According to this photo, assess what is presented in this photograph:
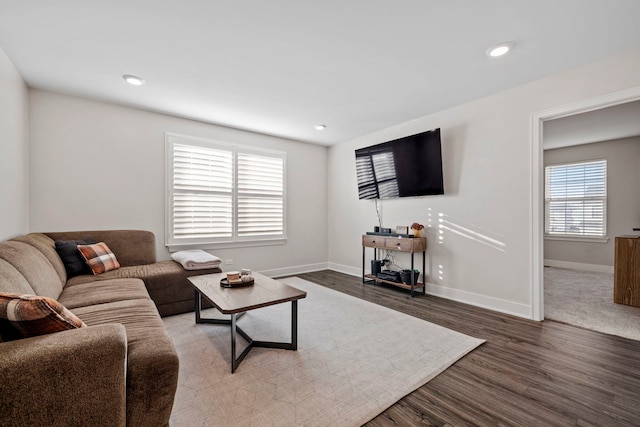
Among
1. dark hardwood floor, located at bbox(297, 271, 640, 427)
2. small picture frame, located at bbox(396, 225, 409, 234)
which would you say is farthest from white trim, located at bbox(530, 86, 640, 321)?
small picture frame, located at bbox(396, 225, 409, 234)

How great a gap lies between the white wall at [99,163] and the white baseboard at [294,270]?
0.54 metres

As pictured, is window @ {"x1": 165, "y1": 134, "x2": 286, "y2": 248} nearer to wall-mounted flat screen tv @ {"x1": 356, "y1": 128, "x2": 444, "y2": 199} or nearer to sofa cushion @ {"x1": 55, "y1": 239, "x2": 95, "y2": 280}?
sofa cushion @ {"x1": 55, "y1": 239, "x2": 95, "y2": 280}

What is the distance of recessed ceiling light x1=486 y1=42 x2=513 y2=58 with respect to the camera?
228 centimetres

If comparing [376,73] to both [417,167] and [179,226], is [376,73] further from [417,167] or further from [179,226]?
[179,226]

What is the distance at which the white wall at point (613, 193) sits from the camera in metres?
4.95

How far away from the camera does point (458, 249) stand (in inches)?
141

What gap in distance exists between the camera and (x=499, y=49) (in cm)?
234

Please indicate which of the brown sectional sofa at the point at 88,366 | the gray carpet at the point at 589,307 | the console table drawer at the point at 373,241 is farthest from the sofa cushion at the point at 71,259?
the gray carpet at the point at 589,307

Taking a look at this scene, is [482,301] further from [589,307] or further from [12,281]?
[12,281]

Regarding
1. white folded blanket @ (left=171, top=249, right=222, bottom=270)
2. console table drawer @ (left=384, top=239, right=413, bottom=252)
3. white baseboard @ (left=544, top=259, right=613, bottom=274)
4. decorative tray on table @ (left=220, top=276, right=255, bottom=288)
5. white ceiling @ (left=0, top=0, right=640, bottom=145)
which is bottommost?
white baseboard @ (left=544, top=259, right=613, bottom=274)

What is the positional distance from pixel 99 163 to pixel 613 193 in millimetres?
8297

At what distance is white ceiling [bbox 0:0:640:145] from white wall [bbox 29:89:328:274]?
10.6 inches

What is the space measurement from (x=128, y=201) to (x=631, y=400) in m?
4.89

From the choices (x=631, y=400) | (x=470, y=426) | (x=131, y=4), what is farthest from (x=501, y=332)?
(x=131, y=4)
